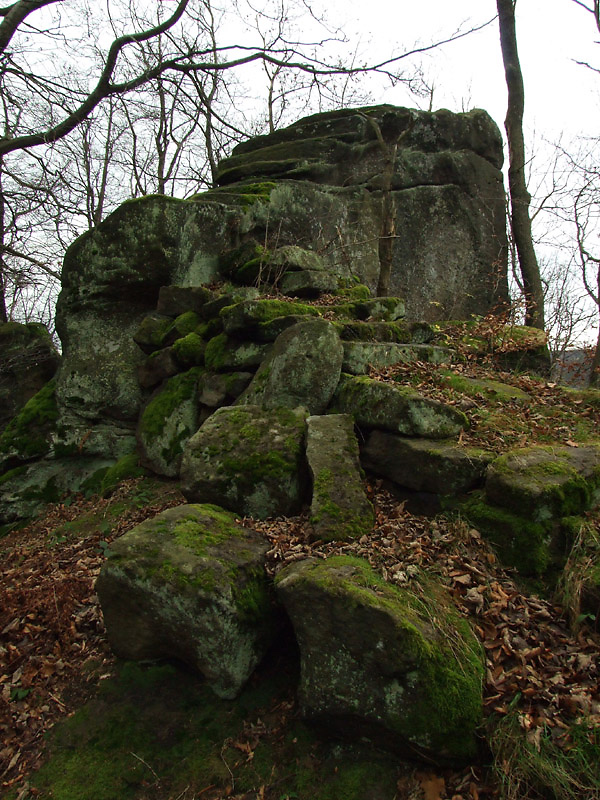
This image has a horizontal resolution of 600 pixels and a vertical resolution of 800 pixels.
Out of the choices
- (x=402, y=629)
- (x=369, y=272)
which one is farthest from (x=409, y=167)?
(x=402, y=629)

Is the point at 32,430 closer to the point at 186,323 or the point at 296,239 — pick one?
the point at 186,323

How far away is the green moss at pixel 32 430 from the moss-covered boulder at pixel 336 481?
18.5 feet

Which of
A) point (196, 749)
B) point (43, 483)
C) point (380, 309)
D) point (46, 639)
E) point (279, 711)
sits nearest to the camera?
point (196, 749)

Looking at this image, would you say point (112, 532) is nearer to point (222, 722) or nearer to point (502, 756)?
point (222, 722)

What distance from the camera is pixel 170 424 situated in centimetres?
729

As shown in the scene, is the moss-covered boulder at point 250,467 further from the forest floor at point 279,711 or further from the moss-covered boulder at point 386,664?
the moss-covered boulder at point 386,664

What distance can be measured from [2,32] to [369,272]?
280 inches

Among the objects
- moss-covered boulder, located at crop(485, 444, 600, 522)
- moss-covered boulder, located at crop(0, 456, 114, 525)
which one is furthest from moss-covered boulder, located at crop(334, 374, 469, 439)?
moss-covered boulder, located at crop(0, 456, 114, 525)

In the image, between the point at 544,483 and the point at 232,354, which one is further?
the point at 232,354

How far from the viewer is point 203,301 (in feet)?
27.7

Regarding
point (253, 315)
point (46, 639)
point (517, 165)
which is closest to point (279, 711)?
point (46, 639)

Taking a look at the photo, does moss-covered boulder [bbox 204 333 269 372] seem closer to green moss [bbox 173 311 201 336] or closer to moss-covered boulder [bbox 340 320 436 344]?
green moss [bbox 173 311 201 336]

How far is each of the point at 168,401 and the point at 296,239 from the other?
4.53 metres

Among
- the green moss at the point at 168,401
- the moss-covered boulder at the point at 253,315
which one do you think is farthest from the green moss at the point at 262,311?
the green moss at the point at 168,401
